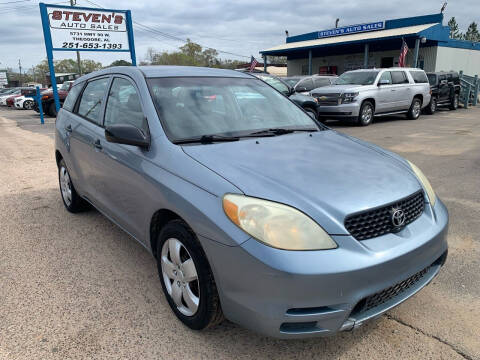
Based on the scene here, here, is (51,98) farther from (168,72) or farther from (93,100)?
(168,72)

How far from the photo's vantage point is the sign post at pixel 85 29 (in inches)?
485

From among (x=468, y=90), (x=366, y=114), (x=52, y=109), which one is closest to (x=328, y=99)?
(x=366, y=114)

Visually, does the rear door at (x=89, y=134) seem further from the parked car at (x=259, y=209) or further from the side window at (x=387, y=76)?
the side window at (x=387, y=76)

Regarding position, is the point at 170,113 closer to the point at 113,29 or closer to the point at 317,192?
the point at 317,192

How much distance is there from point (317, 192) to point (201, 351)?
46.1 inches

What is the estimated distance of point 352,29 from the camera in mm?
30297

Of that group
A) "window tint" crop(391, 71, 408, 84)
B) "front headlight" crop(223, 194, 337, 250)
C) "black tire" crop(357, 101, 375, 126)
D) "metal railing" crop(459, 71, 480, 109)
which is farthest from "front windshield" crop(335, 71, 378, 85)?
"front headlight" crop(223, 194, 337, 250)

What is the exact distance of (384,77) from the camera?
13.0 meters

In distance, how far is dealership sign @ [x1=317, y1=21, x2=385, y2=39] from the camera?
29.0 metres

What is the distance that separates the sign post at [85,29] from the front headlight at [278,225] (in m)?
12.3

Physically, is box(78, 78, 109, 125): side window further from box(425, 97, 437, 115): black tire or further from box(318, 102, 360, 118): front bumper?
box(425, 97, 437, 115): black tire

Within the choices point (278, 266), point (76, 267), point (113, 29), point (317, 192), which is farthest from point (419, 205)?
point (113, 29)

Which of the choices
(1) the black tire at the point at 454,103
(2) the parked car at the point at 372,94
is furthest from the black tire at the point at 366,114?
(1) the black tire at the point at 454,103

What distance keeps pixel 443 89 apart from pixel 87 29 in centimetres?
1510
